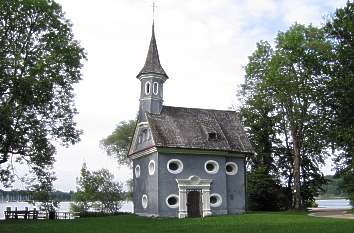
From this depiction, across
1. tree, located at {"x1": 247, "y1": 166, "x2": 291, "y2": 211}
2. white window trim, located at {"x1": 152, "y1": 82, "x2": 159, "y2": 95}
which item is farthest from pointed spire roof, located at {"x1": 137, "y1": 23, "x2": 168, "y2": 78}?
tree, located at {"x1": 247, "y1": 166, "x2": 291, "y2": 211}

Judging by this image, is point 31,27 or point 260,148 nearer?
point 31,27

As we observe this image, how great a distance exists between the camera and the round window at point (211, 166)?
36.6 meters

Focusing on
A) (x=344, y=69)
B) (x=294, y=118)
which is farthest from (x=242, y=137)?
(x=344, y=69)

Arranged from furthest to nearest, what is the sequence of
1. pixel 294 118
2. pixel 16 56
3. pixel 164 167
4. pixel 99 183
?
pixel 99 183 < pixel 294 118 < pixel 164 167 < pixel 16 56

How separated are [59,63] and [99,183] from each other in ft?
81.3

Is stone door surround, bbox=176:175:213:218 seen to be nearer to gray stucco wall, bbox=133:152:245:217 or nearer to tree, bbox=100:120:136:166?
gray stucco wall, bbox=133:152:245:217

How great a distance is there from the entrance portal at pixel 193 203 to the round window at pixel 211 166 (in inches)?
80.7

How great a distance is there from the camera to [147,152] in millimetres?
37000

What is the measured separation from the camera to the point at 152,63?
3966 centimetres

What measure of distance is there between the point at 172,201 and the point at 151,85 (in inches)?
399

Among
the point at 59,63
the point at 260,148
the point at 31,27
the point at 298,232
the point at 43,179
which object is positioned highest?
the point at 31,27

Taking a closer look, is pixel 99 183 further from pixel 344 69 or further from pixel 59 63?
pixel 344 69

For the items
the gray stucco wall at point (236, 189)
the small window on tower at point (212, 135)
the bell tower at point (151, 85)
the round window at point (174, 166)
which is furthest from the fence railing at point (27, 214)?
the gray stucco wall at point (236, 189)

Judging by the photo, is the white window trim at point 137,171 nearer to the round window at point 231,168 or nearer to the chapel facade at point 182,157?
the chapel facade at point 182,157
